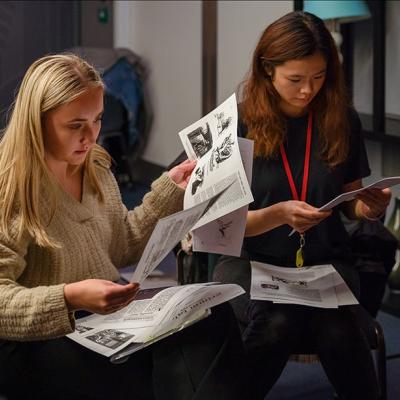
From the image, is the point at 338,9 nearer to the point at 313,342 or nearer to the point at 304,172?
the point at 304,172

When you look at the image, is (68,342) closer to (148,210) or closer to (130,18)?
(148,210)

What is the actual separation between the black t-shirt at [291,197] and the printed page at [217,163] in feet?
0.70

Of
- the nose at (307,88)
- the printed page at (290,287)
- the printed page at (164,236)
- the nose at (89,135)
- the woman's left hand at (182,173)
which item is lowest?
the printed page at (290,287)

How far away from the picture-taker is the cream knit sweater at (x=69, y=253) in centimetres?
152

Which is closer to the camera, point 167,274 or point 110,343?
point 110,343

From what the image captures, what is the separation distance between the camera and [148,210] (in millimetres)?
1934

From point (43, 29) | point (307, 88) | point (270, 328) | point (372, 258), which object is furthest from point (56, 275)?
point (43, 29)

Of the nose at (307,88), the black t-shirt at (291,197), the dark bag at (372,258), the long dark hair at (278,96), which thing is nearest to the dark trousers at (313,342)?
the black t-shirt at (291,197)

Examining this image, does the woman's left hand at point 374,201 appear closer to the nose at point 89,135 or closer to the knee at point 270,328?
the knee at point 270,328

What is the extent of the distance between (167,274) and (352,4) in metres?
1.42

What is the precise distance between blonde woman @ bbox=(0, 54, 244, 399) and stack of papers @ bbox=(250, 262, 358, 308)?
300mm

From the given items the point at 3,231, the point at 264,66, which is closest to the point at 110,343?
the point at 3,231

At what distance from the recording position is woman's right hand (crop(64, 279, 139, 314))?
4.87 feet

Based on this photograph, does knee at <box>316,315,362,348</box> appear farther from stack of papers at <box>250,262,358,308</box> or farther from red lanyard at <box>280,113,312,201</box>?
red lanyard at <box>280,113,312,201</box>
